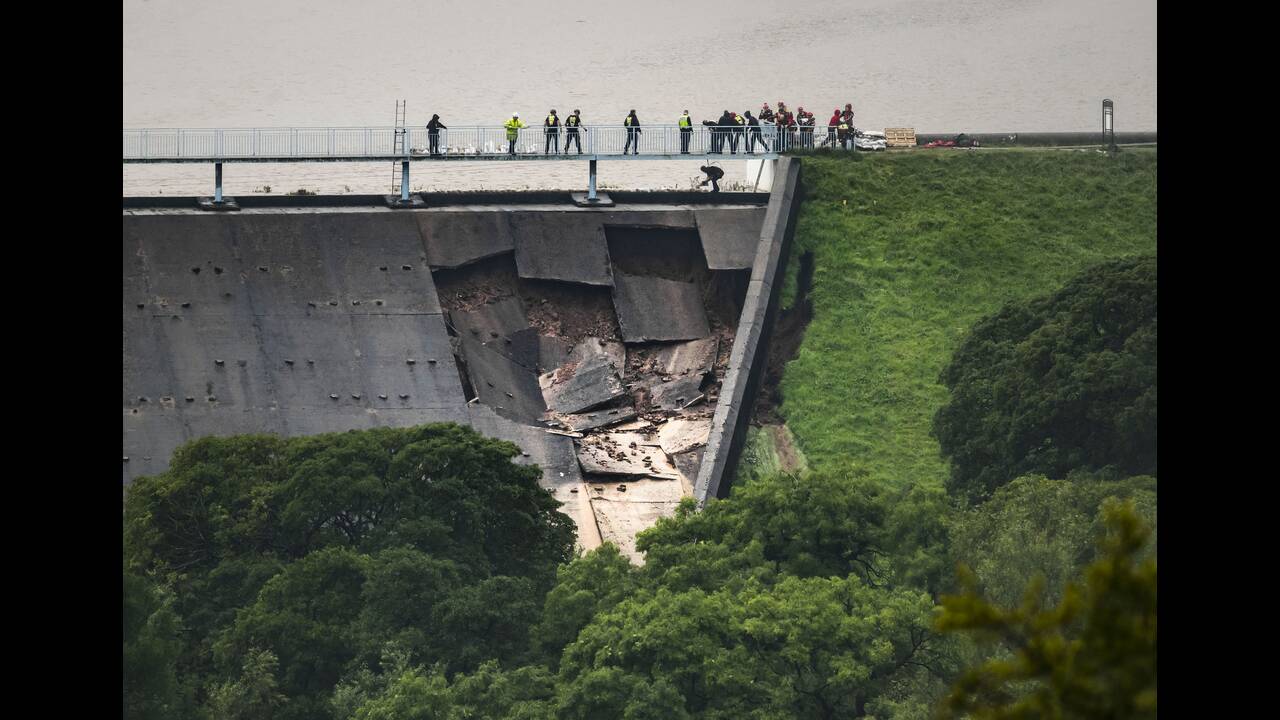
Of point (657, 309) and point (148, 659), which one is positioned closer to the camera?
point (148, 659)

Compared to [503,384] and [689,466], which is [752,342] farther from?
[503,384]

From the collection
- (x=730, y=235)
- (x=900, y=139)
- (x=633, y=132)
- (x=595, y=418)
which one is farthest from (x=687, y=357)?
→ (x=900, y=139)

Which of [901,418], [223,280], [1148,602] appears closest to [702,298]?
[901,418]

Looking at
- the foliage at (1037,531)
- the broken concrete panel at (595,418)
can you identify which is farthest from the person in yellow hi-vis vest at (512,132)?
the foliage at (1037,531)

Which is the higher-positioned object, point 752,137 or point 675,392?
point 752,137
